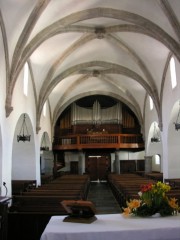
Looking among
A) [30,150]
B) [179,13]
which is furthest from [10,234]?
[30,150]

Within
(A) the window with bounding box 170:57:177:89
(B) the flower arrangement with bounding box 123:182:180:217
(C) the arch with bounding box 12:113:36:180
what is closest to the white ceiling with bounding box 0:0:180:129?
(A) the window with bounding box 170:57:177:89

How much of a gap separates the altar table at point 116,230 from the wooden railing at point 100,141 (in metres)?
21.4

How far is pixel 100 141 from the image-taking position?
2550 centimetres

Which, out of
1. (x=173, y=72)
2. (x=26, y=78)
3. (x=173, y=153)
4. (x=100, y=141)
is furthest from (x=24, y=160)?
(x=173, y=72)

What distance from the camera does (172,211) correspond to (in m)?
4.29

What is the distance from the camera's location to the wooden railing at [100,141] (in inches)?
997

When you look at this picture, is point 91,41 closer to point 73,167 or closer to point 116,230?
point 116,230

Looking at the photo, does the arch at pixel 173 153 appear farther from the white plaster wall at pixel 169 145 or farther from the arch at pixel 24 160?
the arch at pixel 24 160

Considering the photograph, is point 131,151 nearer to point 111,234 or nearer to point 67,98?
point 67,98

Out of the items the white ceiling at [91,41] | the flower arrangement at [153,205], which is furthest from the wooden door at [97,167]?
the flower arrangement at [153,205]

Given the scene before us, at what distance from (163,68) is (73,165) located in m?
15.8

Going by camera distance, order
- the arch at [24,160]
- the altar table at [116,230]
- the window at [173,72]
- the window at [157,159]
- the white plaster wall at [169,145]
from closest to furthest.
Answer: the altar table at [116,230], the window at [173,72], the white plaster wall at [169,145], the arch at [24,160], the window at [157,159]

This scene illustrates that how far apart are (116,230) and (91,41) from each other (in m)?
14.6

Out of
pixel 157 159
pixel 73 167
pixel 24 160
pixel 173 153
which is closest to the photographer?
pixel 173 153
